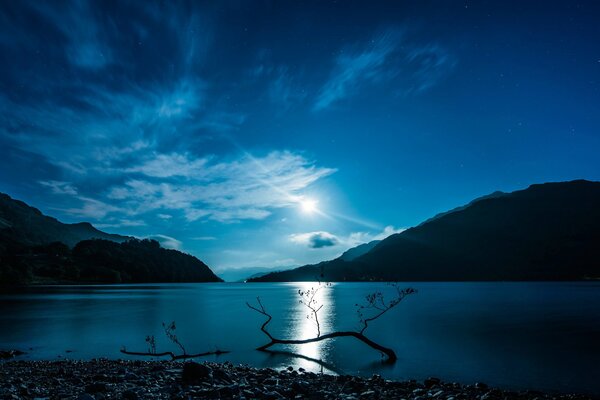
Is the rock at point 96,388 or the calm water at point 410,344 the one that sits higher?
the rock at point 96,388

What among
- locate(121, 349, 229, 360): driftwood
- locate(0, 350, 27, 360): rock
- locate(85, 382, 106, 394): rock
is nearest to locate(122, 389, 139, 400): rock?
locate(85, 382, 106, 394): rock

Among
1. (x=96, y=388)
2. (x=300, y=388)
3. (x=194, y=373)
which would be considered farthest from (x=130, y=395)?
(x=300, y=388)

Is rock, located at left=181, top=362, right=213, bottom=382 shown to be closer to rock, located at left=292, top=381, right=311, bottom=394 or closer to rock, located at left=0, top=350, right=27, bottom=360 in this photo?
rock, located at left=292, top=381, right=311, bottom=394

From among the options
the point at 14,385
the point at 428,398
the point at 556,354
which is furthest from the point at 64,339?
the point at 556,354

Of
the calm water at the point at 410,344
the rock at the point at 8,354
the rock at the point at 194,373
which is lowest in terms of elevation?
the calm water at the point at 410,344

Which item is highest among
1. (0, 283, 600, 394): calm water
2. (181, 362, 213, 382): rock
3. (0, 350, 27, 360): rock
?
(181, 362, 213, 382): rock

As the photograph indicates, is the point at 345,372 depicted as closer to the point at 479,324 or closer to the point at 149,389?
the point at 149,389

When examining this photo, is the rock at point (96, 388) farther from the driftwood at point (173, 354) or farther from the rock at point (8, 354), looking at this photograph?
the rock at point (8, 354)

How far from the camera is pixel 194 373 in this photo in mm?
20031

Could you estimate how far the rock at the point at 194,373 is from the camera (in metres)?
19.9

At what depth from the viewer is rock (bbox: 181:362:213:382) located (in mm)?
19906

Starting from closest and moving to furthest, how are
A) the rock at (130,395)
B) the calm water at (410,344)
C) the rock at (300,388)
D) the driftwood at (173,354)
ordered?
the rock at (130,395) < the rock at (300,388) < the calm water at (410,344) < the driftwood at (173,354)

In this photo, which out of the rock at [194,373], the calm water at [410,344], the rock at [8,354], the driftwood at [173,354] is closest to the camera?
the rock at [194,373]

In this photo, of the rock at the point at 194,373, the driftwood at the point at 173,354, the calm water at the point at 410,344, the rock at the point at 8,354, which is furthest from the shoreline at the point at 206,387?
the rock at the point at 8,354
